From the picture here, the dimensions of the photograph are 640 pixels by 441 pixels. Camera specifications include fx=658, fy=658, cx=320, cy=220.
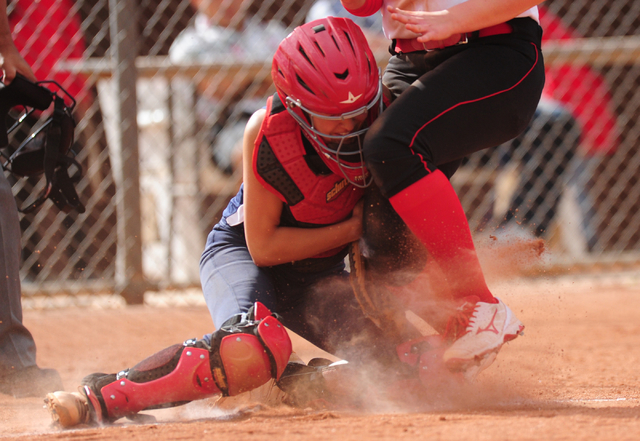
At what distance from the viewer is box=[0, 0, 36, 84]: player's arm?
2.65 m

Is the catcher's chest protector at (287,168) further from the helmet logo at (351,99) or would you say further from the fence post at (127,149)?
the fence post at (127,149)

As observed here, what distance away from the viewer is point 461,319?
209cm

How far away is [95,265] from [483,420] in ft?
13.2

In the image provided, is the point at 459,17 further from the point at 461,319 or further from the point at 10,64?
the point at 10,64

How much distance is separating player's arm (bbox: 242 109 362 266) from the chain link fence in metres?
2.08

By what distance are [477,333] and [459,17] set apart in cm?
Result: 100

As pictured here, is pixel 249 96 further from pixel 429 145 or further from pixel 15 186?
pixel 429 145

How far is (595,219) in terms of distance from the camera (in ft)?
20.6

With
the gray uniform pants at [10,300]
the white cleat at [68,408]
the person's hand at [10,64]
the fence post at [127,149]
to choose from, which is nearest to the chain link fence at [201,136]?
the fence post at [127,149]

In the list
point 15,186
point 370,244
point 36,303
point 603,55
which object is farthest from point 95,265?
point 603,55

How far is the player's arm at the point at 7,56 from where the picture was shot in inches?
104

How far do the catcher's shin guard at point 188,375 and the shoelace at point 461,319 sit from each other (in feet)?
1.87

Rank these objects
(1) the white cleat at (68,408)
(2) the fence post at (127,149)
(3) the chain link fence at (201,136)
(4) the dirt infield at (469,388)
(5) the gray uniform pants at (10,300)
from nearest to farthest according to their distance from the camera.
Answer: (4) the dirt infield at (469,388) → (1) the white cleat at (68,408) → (5) the gray uniform pants at (10,300) → (2) the fence post at (127,149) → (3) the chain link fence at (201,136)

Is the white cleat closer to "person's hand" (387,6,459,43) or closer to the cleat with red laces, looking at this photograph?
the cleat with red laces
